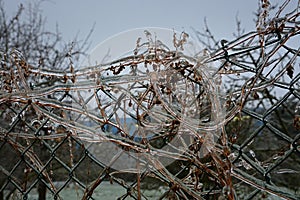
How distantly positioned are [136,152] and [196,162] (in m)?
0.13

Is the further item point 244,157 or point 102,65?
point 102,65

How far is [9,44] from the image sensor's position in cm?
384

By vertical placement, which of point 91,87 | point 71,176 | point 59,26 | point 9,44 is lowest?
point 71,176

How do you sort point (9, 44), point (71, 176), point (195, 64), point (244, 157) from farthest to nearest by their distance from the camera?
point (9, 44) < point (71, 176) < point (195, 64) < point (244, 157)

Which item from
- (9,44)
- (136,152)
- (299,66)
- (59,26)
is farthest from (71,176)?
(59,26)

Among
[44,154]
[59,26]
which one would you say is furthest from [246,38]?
[59,26]

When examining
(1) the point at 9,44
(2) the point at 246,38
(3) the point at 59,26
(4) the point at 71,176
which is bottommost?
(4) the point at 71,176

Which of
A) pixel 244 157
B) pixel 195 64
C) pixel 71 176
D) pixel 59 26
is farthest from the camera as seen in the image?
pixel 59 26

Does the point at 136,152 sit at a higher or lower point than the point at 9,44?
lower

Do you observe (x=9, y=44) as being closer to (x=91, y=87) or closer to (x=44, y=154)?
(x=44, y=154)

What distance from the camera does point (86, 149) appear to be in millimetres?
857

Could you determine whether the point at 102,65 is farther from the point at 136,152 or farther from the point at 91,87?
the point at 136,152

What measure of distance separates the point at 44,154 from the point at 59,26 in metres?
1.71

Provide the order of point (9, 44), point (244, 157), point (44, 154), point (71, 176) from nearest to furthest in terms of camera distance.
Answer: point (244, 157) < point (71, 176) < point (44, 154) < point (9, 44)
